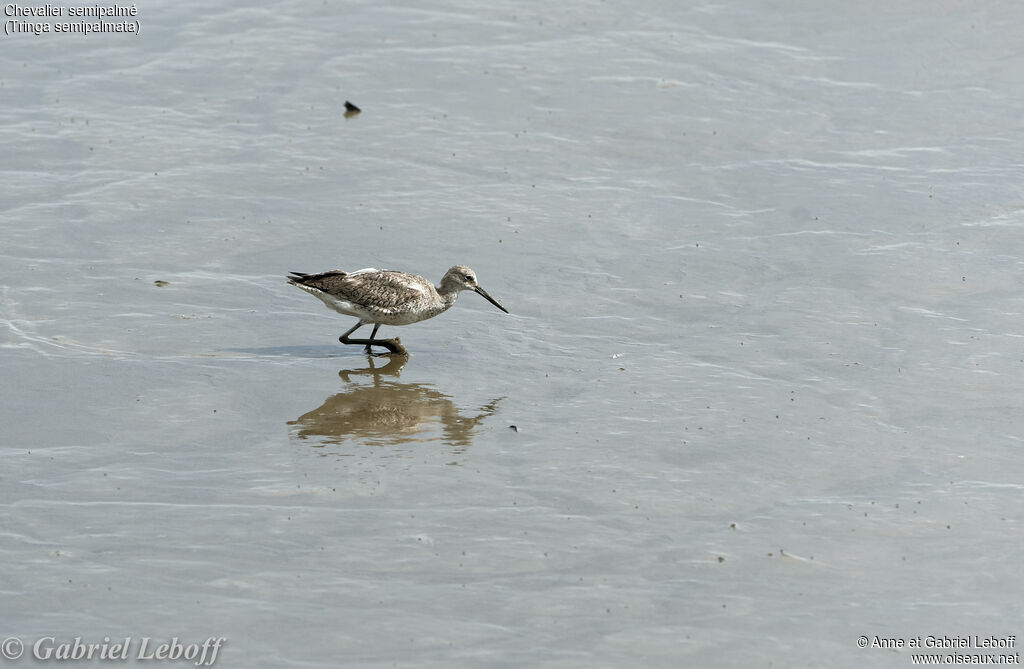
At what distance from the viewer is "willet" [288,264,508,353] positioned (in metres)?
13.1

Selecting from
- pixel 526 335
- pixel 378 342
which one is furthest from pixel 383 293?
pixel 526 335

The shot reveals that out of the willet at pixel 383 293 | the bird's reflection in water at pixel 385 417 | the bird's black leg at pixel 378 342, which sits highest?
the willet at pixel 383 293

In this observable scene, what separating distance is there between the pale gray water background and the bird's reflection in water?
0.05 metres

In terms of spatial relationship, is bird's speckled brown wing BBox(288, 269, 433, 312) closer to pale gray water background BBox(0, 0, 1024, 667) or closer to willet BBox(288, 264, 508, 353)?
willet BBox(288, 264, 508, 353)

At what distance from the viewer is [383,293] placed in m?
13.1

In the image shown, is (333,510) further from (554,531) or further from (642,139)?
(642,139)

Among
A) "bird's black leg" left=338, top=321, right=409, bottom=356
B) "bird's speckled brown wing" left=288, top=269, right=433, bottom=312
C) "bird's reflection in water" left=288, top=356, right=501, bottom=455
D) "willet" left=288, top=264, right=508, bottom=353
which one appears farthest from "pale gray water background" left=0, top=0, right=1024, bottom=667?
"bird's speckled brown wing" left=288, top=269, right=433, bottom=312

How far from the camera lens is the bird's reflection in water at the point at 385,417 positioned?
1130 centimetres

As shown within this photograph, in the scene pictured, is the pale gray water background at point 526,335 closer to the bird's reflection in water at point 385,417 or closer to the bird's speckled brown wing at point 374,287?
the bird's reflection in water at point 385,417

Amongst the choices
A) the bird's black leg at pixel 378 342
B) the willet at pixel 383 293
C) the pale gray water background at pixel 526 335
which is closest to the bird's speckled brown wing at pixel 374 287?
the willet at pixel 383 293

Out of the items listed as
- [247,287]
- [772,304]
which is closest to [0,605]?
[247,287]

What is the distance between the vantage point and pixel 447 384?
12.5 metres

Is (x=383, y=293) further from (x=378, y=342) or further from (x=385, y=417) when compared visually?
(x=385, y=417)

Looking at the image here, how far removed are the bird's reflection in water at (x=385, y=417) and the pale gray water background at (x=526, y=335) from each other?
1.9 inches
